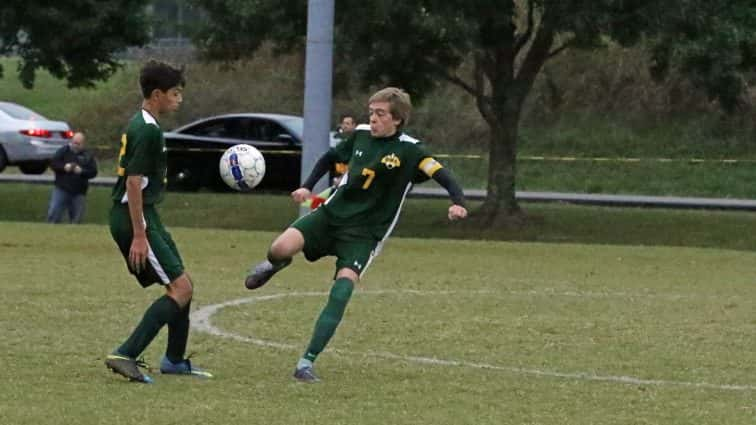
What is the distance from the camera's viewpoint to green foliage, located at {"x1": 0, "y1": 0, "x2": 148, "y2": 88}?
95.2 feet

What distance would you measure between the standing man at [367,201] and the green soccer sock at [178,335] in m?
0.56

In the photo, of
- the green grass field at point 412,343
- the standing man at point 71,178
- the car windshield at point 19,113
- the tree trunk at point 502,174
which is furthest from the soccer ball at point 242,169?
the car windshield at point 19,113

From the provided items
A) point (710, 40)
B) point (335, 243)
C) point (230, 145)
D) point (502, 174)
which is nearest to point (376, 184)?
point (335, 243)

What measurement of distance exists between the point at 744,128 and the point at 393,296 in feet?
93.2

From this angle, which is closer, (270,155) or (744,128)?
(270,155)

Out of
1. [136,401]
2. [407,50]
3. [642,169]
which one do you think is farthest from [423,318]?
[642,169]

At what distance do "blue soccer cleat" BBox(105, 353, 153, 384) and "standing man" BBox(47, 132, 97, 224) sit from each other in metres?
17.4

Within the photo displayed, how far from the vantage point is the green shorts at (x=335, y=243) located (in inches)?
399

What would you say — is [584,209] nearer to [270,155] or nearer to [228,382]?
[270,155]

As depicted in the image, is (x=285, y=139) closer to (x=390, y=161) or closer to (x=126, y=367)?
(x=390, y=161)

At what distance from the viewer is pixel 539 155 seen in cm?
4262

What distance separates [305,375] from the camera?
389 inches

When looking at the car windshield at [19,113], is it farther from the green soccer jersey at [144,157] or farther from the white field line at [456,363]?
the green soccer jersey at [144,157]

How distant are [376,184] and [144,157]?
1.56 meters
